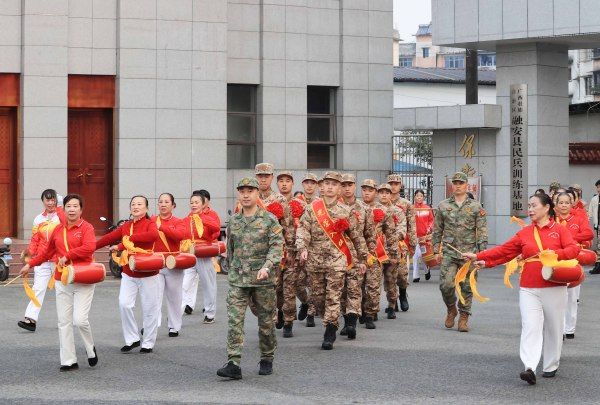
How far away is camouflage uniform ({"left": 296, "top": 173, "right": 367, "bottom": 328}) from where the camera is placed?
14.9m

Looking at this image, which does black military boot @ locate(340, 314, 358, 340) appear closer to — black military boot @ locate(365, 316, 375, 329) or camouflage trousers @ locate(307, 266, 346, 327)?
camouflage trousers @ locate(307, 266, 346, 327)

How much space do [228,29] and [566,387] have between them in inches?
762

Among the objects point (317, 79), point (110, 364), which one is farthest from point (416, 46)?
point (110, 364)

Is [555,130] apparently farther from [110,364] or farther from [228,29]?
[110,364]

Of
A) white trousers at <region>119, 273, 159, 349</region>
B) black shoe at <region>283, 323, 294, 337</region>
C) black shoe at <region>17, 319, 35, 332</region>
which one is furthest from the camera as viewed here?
black shoe at <region>17, 319, 35, 332</region>

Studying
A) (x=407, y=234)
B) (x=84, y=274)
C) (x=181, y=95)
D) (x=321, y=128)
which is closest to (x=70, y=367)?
(x=84, y=274)

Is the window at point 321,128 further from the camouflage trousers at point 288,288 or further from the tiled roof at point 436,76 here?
the tiled roof at point 436,76

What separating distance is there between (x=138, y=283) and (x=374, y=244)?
306cm

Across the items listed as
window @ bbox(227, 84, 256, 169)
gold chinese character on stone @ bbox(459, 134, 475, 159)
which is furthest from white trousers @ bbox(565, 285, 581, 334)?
window @ bbox(227, 84, 256, 169)

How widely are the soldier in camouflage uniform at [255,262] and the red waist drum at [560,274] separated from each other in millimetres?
2625

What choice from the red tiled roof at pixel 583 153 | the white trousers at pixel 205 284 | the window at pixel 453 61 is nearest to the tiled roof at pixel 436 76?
the red tiled roof at pixel 583 153

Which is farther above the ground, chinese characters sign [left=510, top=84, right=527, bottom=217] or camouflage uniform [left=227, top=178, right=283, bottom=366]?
chinese characters sign [left=510, top=84, right=527, bottom=217]

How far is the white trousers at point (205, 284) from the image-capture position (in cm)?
1764

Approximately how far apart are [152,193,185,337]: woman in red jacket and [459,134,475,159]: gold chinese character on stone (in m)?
14.4
